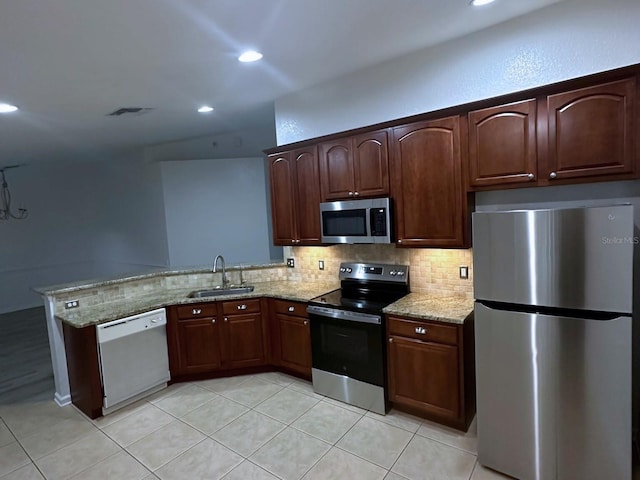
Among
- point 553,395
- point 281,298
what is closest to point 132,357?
point 281,298

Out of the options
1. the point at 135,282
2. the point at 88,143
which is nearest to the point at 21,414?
the point at 135,282

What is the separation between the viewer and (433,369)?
8.70 ft

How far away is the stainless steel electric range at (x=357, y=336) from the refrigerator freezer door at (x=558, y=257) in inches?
38.9

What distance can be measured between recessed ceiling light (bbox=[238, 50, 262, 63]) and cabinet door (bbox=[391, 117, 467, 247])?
117cm

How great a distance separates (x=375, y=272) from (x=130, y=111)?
2.94 metres

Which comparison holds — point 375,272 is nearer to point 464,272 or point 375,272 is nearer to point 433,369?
point 464,272

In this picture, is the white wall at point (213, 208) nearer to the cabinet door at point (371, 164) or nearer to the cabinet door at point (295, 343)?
the cabinet door at point (295, 343)

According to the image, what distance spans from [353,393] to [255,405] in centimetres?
86

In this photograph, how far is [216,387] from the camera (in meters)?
3.54

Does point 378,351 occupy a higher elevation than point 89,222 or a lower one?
lower

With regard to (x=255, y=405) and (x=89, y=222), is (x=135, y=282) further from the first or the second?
(x=89, y=222)

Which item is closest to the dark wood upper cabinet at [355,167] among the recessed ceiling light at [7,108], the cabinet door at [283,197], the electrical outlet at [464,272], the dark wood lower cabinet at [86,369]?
the cabinet door at [283,197]

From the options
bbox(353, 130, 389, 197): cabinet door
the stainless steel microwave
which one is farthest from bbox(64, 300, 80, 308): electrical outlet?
bbox(353, 130, 389, 197): cabinet door

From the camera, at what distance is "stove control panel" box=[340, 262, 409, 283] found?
3224 millimetres
